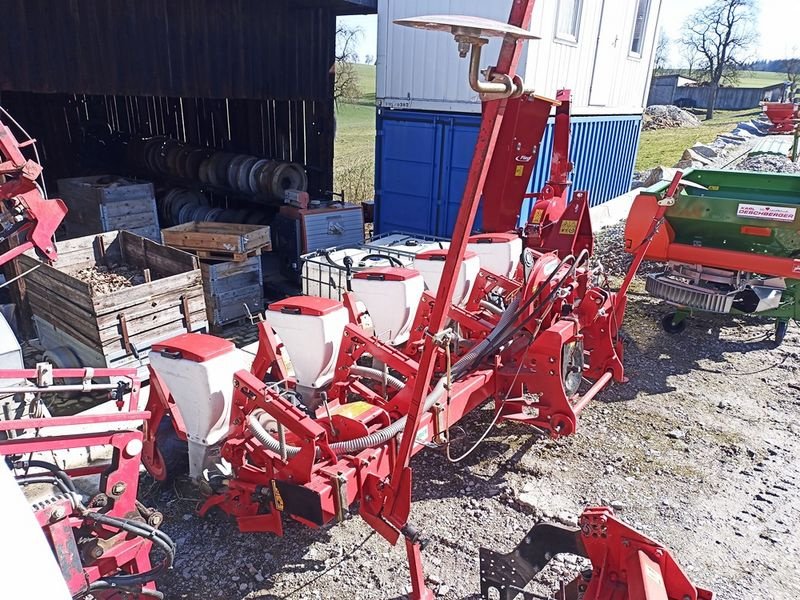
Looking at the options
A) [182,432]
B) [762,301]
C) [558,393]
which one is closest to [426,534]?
[558,393]

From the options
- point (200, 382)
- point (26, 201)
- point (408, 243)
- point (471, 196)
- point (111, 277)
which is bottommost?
point (111, 277)

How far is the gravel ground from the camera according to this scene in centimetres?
373

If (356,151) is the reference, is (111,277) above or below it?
above

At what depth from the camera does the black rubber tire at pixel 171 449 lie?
4191 mm

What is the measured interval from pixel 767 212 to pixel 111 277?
7.65 metres

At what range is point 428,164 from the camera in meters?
9.96

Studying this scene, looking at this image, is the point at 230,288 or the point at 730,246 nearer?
the point at 730,246

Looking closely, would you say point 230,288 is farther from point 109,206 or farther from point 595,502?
point 595,502

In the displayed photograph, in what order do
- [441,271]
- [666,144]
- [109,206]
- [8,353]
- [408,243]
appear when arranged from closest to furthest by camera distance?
[8,353] → [441,271] → [408,243] → [109,206] → [666,144]

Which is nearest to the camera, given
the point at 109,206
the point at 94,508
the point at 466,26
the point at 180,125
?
the point at 466,26

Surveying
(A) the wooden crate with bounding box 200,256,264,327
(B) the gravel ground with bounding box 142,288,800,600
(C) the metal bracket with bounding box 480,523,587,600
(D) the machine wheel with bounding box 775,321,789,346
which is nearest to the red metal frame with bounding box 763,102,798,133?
(D) the machine wheel with bounding box 775,321,789,346

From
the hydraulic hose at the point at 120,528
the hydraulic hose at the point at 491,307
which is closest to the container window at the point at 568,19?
the hydraulic hose at the point at 491,307

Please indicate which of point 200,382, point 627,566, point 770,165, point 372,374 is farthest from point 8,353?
point 770,165

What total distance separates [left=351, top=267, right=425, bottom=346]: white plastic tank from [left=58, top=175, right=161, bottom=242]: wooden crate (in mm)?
6354
